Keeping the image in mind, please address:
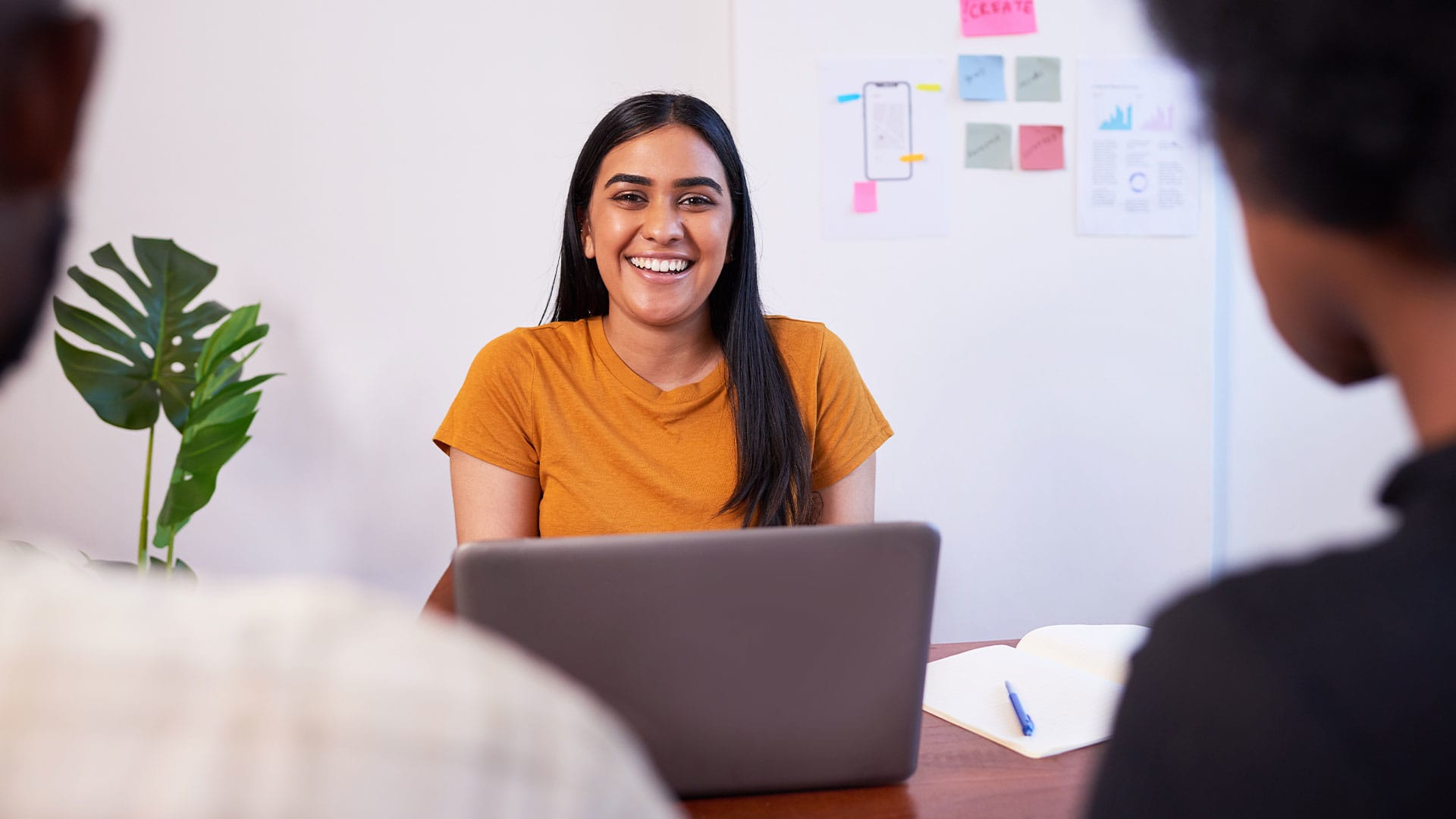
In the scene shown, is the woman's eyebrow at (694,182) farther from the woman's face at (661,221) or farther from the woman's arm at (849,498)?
the woman's arm at (849,498)

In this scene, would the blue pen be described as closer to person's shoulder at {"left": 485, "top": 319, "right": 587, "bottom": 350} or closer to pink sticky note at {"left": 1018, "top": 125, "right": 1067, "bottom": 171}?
person's shoulder at {"left": 485, "top": 319, "right": 587, "bottom": 350}

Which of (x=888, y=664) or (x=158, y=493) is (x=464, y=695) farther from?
(x=158, y=493)

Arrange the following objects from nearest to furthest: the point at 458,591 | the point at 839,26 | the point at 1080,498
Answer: the point at 458,591 → the point at 839,26 → the point at 1080,498

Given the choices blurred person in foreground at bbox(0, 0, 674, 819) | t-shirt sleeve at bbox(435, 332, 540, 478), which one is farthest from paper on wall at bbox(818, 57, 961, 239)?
blurred person in foreground at bbox(0, 0, 674, 819)

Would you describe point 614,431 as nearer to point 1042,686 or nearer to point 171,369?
point 1042,686

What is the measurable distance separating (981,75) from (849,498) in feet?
4.14

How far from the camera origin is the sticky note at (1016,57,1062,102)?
2656 millimetres

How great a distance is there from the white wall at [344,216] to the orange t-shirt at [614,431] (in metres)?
0.84

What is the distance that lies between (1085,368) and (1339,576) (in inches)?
95.8

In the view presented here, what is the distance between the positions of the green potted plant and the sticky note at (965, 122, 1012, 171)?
162 centimetres

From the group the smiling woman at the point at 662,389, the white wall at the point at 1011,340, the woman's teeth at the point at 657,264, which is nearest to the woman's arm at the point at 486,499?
the smiling woman at the point at 662,389

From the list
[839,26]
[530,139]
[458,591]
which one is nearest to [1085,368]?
[839,26]

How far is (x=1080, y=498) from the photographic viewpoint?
2791 millimetres

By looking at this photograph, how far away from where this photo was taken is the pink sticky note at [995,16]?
263 centimetres
